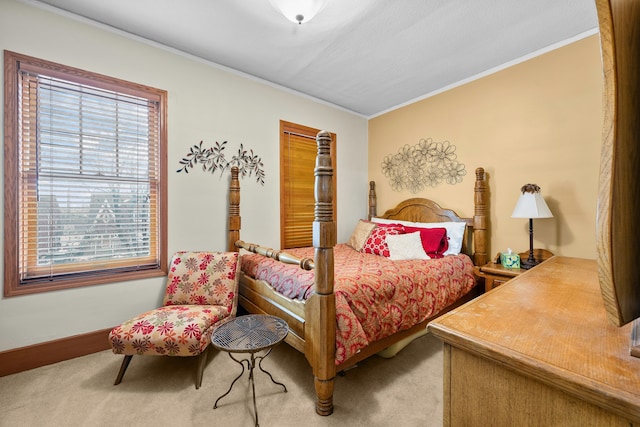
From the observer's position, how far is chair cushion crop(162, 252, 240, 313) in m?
2.26

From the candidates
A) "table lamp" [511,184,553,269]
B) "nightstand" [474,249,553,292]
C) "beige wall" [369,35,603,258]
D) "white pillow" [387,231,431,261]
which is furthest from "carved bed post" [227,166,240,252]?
"table lamp" [511,184,553,269]

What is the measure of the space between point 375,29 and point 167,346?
9.10 feet

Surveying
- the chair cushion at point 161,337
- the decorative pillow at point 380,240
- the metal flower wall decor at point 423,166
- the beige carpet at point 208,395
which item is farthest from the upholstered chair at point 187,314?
the metal flower wall decor at point 423,166

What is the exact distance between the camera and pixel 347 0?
6.29 feet

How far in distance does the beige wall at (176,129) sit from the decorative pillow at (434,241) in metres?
1.64

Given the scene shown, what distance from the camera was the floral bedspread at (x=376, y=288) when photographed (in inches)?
65.4

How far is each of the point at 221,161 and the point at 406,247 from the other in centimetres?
205

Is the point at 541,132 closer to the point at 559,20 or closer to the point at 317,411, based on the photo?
the point at 559,20

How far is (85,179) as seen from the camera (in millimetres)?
2174

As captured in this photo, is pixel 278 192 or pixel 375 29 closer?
pixel 375 29

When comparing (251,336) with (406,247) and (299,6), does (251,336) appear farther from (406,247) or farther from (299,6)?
(299,6)

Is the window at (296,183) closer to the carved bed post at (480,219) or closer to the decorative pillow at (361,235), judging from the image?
the decorative pillow at (361,235)

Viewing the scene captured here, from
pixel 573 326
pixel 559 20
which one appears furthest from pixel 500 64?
pixel 573 326

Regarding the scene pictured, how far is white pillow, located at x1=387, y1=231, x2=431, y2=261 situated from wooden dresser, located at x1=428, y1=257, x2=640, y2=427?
1744 millimetres
